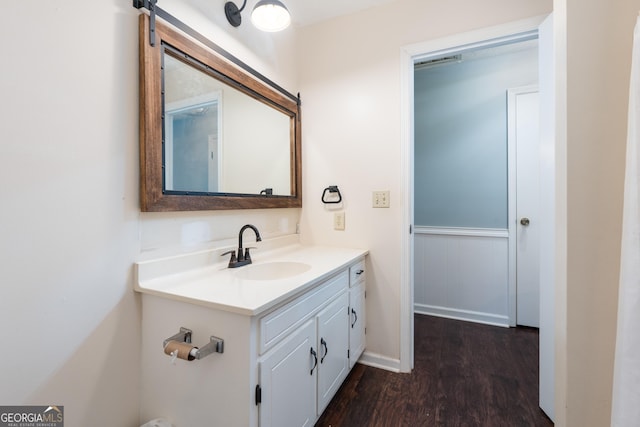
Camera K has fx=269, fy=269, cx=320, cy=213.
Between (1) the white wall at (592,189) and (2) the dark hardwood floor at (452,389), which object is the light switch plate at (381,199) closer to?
(1) the white wall at (592,189)

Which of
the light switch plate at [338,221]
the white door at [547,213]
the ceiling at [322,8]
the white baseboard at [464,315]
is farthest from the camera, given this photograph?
the white baseboard at [464,315]

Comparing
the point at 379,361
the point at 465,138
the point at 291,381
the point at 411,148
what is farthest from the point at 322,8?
the point at 379,361

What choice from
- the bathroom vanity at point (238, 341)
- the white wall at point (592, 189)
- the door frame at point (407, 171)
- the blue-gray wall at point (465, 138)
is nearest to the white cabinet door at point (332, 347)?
the bathroom vanity at point (238, 341)

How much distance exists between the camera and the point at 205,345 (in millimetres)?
928

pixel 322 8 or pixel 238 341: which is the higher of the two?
pixel 322 8

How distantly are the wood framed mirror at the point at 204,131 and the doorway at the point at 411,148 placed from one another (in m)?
0.85

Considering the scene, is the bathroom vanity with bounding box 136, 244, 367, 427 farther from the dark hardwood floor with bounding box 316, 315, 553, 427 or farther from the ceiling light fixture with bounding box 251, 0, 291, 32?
the ceiling light fixture with bounding box 251, 0, 291, 32

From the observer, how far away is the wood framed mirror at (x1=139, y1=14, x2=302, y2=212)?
1.12 meters

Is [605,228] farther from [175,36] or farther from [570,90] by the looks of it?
[175,36]

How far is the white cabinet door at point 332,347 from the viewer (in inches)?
51.2

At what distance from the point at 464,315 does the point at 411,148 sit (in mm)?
1840

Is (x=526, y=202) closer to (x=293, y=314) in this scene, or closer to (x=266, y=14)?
(x=293, y=314)

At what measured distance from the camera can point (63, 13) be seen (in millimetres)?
897

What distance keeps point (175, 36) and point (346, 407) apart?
6.70 feet
